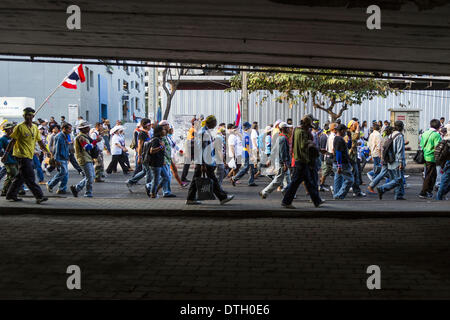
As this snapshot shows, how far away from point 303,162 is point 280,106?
1751 centimetres

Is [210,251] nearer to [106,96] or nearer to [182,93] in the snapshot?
[182,93]

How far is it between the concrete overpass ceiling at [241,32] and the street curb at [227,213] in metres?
3.03

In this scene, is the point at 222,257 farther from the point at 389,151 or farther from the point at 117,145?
the point at 117,145

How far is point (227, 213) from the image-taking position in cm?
861

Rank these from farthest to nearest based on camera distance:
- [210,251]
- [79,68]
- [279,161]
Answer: [79,68] < [279,161] < [210,251]

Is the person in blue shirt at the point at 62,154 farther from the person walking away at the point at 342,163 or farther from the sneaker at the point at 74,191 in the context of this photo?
the person walking away at the point at 342,163

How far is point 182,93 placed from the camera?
25234 mm

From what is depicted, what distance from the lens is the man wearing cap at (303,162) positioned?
8742 mm

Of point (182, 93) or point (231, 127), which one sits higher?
point (182, 93)

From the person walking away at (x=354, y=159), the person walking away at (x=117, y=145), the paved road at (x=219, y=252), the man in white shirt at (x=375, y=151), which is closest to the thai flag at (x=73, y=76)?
the person walking away at (x=117, y=145)

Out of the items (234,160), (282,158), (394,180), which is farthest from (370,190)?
(234,160)

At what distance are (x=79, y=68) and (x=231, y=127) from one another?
7.24 meters

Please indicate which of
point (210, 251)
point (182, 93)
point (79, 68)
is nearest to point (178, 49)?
point (210, 251)

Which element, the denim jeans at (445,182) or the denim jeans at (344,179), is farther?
the denim jeans at (344,179)
